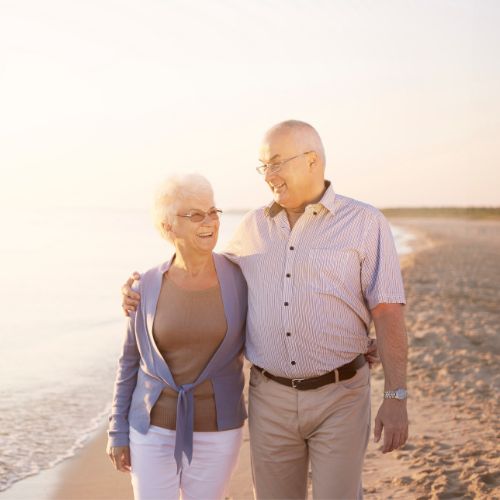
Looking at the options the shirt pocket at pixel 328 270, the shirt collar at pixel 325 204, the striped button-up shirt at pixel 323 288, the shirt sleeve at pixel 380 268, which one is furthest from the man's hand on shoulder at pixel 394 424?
the shirt collar at pixel 325 204

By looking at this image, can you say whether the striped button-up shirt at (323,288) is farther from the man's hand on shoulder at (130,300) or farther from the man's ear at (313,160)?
the man's hand on shoulder at (130,300)

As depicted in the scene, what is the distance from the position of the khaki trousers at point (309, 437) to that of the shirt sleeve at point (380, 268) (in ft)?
1.37

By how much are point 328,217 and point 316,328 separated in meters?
0.53

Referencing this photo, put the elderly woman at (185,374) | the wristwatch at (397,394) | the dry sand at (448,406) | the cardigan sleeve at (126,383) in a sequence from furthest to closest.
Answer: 1. the dry sand at (448,406)
2. the cardigan sleeve at (126,383)
3. the elderly woman at (185,374)
4. the wristwatch at (397,394)

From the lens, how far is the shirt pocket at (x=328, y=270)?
2.50m

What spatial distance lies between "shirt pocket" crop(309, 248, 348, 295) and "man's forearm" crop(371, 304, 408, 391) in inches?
9.7

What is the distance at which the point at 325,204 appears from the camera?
256cm

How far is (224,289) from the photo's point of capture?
2.62 metres

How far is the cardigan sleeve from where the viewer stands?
2.61 m

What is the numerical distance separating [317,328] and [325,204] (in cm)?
59

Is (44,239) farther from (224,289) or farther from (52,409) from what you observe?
(224,289)

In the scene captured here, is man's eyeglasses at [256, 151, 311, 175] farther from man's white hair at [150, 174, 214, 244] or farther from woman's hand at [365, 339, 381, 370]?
woman's hand at [365, 339, 381, 370]

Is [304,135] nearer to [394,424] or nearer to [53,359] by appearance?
[394,424]

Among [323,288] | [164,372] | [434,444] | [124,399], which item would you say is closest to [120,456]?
[124,399]
